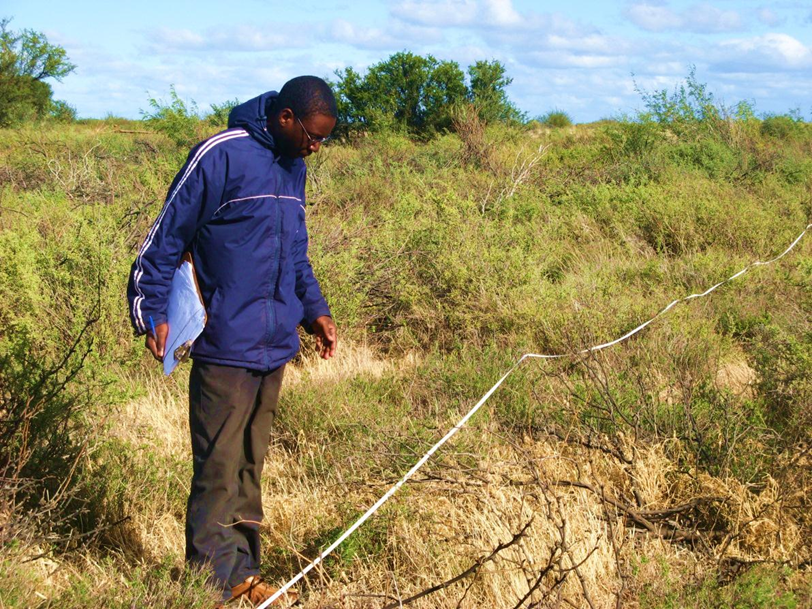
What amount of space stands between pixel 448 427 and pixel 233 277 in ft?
5.73

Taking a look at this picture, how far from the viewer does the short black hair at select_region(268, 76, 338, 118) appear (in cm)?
304

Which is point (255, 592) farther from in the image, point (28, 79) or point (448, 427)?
point (28, 79)


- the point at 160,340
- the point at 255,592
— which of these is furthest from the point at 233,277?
the point at 255,592

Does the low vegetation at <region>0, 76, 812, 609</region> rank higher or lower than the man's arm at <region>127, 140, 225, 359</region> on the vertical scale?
lower

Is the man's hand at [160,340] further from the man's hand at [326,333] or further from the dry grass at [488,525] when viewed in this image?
the dry grass at [488,525]

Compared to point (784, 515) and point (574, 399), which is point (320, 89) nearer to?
point (574, 399)

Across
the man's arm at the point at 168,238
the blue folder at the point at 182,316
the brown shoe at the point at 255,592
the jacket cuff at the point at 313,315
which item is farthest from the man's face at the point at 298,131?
the brown shoe at the point at 255,592

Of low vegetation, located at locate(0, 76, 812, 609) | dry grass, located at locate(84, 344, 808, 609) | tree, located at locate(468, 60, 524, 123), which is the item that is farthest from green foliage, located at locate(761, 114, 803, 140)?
dry grass, located at locate(84, 344, 808, 609)

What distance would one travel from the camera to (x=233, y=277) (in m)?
3.05

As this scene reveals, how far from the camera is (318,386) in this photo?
523 cm

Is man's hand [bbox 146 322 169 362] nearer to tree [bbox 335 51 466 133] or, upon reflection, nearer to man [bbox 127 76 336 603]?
man [bbox 127 76 336 603]

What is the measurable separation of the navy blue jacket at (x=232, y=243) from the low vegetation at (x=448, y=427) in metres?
0.88

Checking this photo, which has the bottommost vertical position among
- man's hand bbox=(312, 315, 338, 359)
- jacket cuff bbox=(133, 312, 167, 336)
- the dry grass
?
the dry grass

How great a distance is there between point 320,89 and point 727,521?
8.74ft
